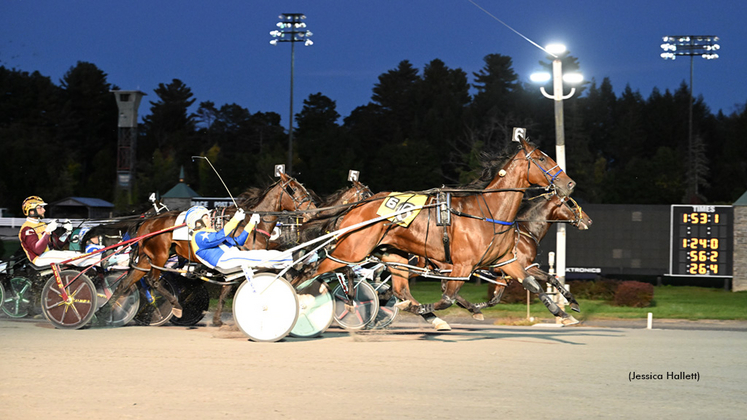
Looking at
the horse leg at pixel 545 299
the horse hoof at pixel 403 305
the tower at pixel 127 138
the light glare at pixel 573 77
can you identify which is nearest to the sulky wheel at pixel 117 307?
the horse hoof at pixel 403 305

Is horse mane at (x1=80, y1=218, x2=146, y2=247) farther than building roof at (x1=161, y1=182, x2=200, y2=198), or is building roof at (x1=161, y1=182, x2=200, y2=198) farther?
building roof at (x1=161, y1=182, x2=200, y2=198)

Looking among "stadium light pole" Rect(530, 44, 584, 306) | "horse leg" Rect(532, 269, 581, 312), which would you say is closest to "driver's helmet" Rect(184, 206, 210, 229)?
"horse leg" Rect(532, 269, 581, 312)

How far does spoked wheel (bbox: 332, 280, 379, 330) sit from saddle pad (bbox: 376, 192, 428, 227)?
158cm

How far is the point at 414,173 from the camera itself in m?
46.2

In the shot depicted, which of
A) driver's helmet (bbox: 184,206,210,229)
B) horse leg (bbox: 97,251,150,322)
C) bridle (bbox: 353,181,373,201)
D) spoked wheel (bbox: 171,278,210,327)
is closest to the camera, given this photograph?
driver's helmet (bbox: 184,206,210,229)

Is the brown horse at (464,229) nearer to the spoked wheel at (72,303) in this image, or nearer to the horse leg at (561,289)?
the horse leg at (561,289)

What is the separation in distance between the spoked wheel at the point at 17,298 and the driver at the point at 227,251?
395 cm

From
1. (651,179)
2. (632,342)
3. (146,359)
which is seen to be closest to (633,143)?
(651,179)

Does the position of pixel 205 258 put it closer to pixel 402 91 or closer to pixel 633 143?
pixel 633 143

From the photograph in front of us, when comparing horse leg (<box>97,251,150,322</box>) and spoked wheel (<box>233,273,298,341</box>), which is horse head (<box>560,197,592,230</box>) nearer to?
spoked wheel (<box>233,273,298,341</box>)

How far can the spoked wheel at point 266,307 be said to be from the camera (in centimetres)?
857

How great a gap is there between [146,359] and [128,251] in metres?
4.14

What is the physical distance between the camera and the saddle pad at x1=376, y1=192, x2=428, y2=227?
9.17 m

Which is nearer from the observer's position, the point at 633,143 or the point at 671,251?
the point at 671,251
